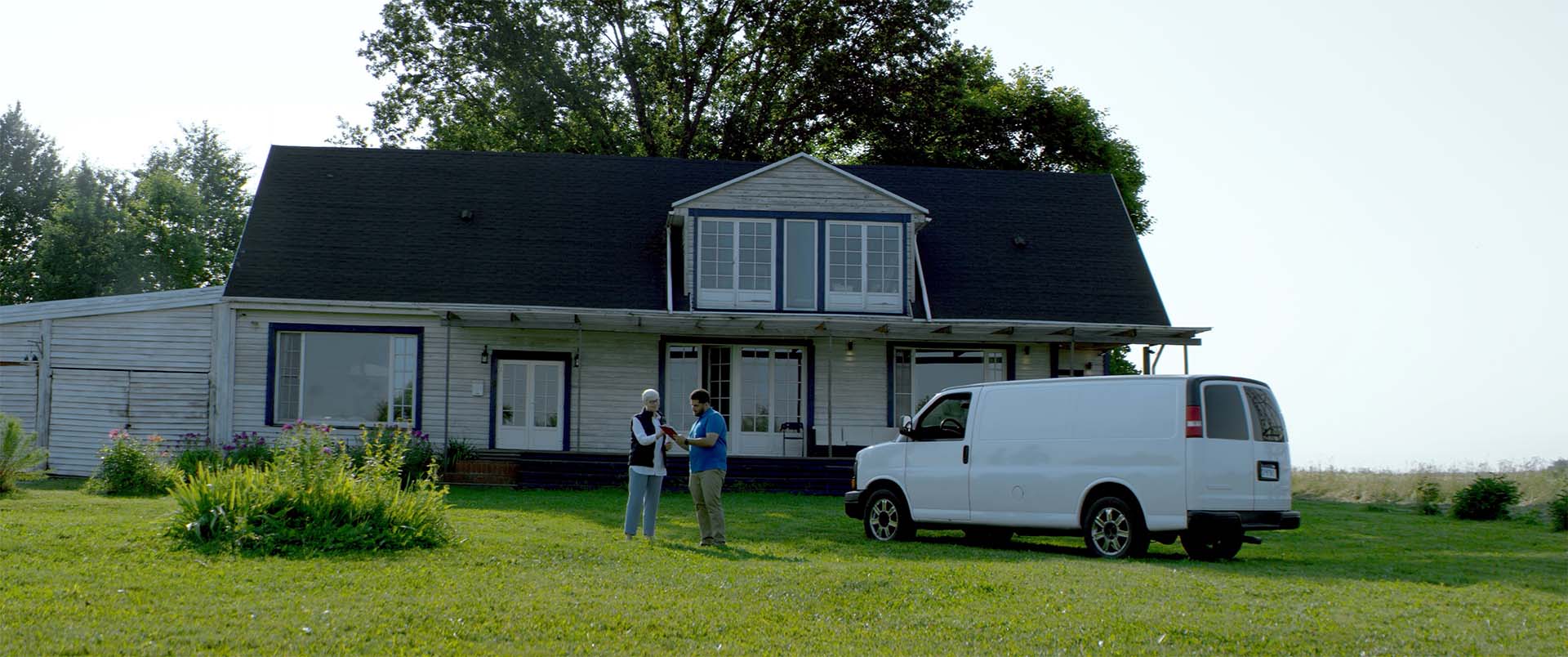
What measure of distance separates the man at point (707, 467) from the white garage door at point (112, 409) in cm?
1358

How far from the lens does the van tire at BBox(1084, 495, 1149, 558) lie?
13.1 m

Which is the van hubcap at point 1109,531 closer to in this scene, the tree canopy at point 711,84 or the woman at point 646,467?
the woman at point 646,467

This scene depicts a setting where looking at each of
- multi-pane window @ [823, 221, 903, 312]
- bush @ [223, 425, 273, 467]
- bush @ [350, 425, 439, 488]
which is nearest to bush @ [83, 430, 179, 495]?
bush @ [223, 425, 273, 467]

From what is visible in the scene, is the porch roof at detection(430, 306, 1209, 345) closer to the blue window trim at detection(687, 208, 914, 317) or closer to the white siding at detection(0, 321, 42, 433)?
the blue window trim at detection(687, 208, 914, 317)

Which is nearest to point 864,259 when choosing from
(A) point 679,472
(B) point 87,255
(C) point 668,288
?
(C) point 668,288

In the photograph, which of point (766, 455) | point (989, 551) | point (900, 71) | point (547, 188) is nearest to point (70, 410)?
point (547, 188)

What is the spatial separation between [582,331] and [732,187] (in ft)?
12.3

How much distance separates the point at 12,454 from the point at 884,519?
1106 centimetres

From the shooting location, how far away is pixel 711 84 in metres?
39.5

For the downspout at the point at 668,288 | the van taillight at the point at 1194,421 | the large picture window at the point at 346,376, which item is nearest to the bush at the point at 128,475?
the large picture window at the point at 346,376

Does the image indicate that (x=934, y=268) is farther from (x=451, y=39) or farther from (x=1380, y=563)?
(x=451, y=39)

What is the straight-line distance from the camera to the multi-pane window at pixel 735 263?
2567 centimetres

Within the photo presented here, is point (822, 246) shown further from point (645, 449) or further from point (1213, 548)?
point (1213, 548)

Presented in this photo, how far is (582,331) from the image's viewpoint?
25.6 metres
